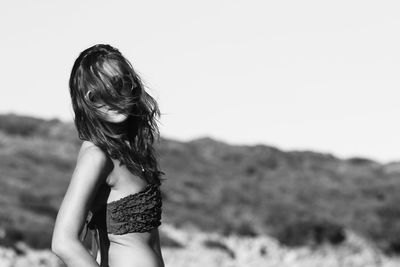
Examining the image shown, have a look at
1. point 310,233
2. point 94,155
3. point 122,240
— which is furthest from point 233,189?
point 94,155

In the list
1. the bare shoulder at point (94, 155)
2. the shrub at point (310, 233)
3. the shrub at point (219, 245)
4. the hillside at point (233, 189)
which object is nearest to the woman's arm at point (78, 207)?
the bare shoulder at point (94, 155)

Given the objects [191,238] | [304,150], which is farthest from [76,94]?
[304,150]

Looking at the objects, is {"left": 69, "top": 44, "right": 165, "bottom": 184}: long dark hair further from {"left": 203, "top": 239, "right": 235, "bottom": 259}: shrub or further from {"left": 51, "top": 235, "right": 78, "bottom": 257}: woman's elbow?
{"left": 203, "top": 239, "right": 235, "bottom": 259}: shrub

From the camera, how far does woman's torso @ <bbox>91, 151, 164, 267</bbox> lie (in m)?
3.30

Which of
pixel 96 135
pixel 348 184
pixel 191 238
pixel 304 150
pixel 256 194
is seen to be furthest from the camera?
pixel 304 150

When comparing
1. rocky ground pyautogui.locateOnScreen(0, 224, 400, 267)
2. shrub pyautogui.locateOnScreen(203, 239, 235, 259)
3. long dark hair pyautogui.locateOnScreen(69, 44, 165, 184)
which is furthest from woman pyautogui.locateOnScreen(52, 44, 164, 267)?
shrub pyautogui.locateOnScreen(203, 239, 235, 259)

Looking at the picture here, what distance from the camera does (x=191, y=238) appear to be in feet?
83.4

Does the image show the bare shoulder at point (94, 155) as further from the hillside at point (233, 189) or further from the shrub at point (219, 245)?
the shrub at point (219, 245)

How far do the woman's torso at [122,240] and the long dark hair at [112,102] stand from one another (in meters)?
0.05

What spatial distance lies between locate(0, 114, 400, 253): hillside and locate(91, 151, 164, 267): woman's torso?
16051 millimetres

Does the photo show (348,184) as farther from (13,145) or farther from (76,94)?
(76,94)

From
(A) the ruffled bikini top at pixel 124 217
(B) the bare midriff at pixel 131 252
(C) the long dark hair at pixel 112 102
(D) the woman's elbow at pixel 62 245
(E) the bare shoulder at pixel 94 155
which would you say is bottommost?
(B) the bare midriff at pixel 131 252

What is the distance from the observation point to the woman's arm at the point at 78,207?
119 inches

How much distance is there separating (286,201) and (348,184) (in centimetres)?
857
